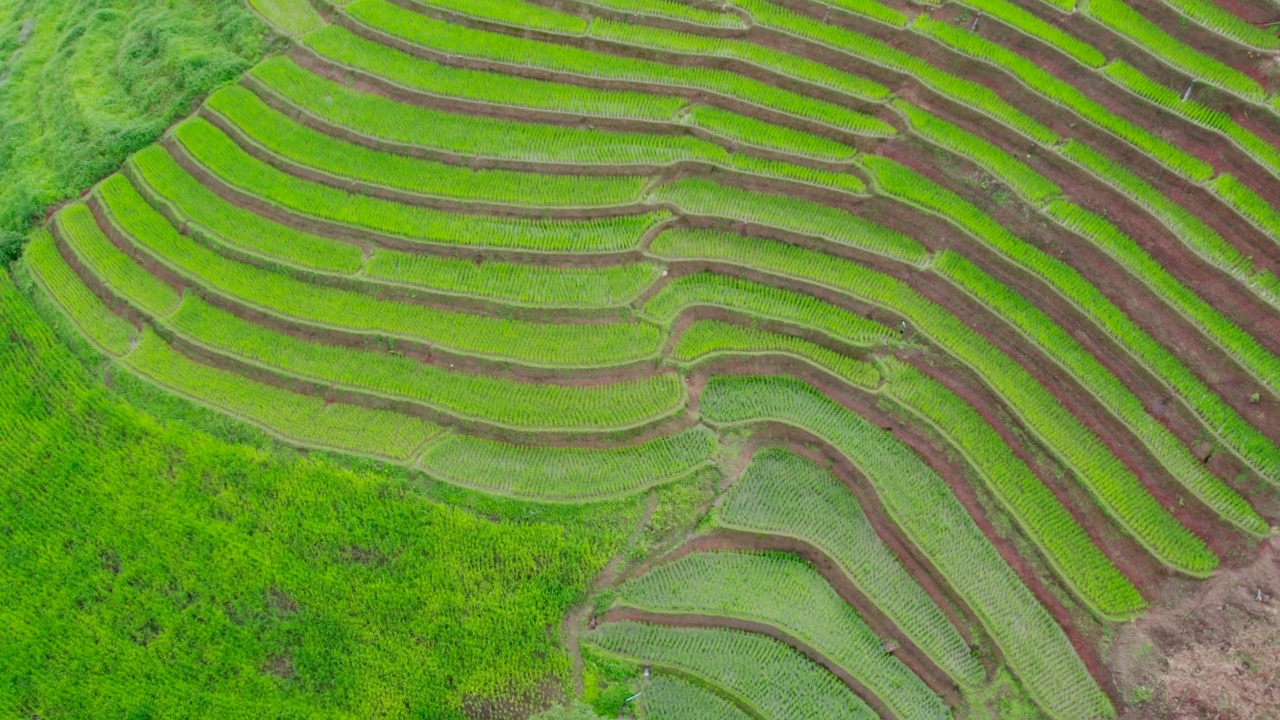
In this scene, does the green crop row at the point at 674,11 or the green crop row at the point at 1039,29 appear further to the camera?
the green crop row at the point at 674,11

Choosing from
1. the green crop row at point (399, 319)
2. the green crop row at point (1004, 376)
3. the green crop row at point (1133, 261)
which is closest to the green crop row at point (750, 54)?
the green crop row at point (1133, 261)

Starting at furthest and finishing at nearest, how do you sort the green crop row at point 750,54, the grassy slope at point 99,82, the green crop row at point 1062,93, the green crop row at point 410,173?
1. the grassy slope at point 99,82
2. the green crop row at point 750,54
3. the green crop row at point 410,173
4. the green crop row at point 1062,93

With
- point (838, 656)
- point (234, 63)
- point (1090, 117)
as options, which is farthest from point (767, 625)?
point (234, 63)

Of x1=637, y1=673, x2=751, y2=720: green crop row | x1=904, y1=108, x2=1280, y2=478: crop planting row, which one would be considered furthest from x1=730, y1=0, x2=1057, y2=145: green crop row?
x1=637, y1=673, x2=751, y2=720: green crop row

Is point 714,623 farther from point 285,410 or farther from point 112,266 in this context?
point 112,266

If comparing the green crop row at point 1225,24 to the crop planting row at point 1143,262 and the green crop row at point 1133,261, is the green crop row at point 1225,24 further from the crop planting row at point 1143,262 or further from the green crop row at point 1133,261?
the green crop row at point 1133,261
